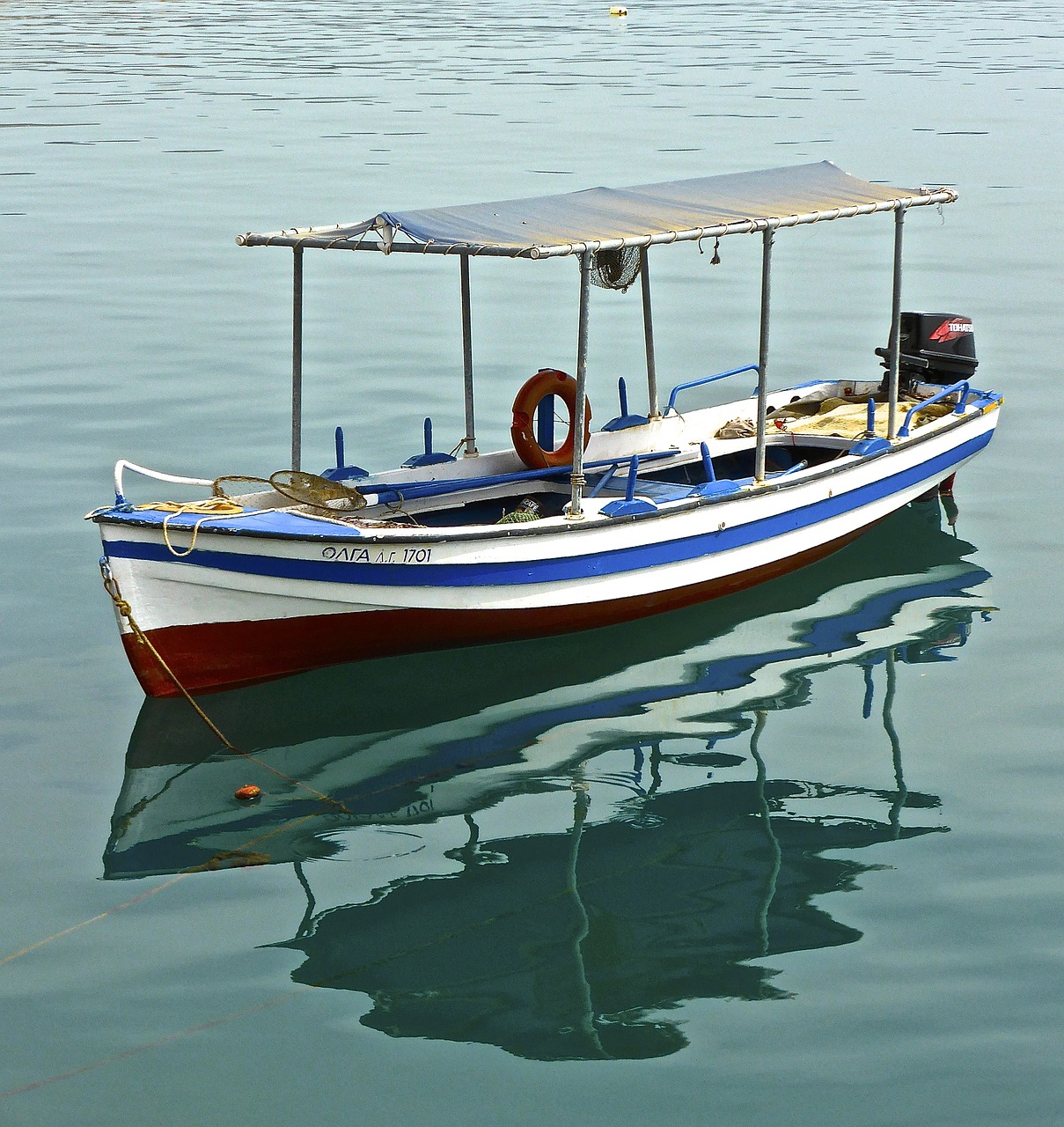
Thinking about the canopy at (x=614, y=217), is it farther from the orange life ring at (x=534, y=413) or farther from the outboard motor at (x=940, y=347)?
the outboard motor at (x=940, y=347)

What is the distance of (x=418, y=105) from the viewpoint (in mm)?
40531

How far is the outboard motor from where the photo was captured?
14352 millimetres

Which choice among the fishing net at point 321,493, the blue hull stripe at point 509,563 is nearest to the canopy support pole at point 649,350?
the blue hull stripe at point 509,563

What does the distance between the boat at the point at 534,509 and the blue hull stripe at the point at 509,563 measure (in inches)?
0.6

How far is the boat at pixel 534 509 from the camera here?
971 cm

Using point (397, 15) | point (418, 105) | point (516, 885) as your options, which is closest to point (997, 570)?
point (516, 885)

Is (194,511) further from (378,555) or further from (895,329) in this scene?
(895,329)

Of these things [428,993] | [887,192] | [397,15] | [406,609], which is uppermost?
[397,15]

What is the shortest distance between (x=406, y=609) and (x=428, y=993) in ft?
11.2

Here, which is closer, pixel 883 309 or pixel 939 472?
pixel 939 472

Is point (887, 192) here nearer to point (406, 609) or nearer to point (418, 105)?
Result: point (406, 609)

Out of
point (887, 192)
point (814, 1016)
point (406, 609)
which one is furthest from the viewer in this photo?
point (887, 192)

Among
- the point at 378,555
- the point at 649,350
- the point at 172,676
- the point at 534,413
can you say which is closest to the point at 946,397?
the point at 649,350

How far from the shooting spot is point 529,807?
29.5 feet
